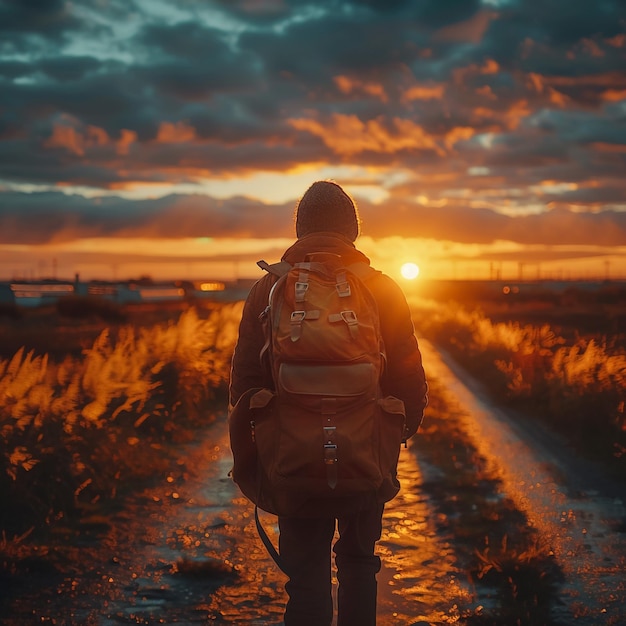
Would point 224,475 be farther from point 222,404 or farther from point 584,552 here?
point 222,404

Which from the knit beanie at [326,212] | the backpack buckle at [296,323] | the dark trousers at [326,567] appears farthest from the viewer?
the knit beanie at [326,212]

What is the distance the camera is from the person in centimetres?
329

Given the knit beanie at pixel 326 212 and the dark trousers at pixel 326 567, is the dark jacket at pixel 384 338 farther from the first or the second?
the dark trousers at pixel 326 567

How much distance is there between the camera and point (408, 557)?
564 centimetres

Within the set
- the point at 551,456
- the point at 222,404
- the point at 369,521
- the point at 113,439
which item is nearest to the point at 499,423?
the point at 551,456

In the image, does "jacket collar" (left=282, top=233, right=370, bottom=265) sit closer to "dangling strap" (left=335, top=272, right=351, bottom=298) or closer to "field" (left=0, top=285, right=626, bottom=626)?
"dangling strap" (left=335, top=272, right=351, bottom=298)

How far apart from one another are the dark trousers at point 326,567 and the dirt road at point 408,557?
3.77 feet

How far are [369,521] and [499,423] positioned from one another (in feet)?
30.3

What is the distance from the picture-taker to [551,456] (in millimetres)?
9664

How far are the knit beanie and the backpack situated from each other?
1.07ft

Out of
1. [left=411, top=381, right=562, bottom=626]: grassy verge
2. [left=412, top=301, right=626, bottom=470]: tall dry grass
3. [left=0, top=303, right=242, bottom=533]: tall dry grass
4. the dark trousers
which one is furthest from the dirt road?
[left=412, top=301, right=626, bottom=470]: tall dry grass

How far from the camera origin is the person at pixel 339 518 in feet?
10.8

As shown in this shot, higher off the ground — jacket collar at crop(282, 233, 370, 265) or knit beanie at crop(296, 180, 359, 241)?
knit beanie at crop(296, 180, 359, 241)

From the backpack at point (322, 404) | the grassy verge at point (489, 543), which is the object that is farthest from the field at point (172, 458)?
the backpack at point (322, 404)
